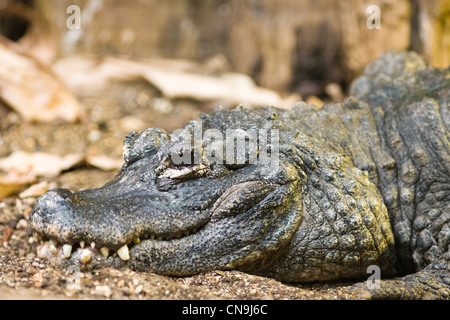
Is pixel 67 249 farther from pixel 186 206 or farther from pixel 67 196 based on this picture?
pixel 186 206

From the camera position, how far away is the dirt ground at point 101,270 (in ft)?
9.05

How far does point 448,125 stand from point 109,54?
638 centimetres

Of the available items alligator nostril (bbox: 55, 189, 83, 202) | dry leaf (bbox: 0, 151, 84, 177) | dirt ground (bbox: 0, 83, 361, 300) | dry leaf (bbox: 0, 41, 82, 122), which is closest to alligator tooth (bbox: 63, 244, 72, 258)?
dirt ground (bbox: 0, 83, 361, 300)

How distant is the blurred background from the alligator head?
1.75 meters

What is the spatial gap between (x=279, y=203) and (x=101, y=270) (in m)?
1.19

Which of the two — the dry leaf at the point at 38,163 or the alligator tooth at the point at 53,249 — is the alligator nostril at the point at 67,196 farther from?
the dry leaf at the point at 38,163

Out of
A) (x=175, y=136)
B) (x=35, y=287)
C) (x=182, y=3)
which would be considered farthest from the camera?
(x=182, y=3)

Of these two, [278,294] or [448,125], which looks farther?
[448,125]

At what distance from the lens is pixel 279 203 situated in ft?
10.8

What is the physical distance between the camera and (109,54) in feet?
28.8

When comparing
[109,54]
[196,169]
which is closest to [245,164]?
[196,169]

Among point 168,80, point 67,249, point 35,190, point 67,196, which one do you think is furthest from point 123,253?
point 168,80

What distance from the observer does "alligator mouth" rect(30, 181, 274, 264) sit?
2.94 m

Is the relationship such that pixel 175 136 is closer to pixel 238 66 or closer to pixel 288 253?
pixel 288 253
